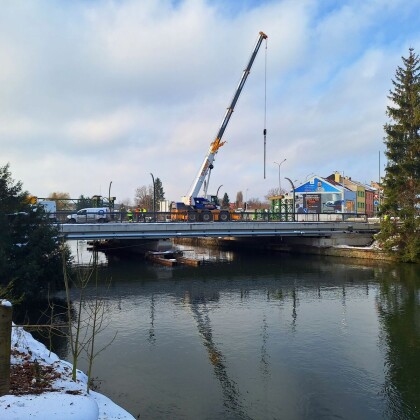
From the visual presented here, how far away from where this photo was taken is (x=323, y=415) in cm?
937

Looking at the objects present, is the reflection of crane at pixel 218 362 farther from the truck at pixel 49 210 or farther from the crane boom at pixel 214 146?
the crane boom at pixel 214 146

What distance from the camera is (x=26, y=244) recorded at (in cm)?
1953

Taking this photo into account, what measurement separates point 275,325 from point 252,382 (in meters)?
6.08

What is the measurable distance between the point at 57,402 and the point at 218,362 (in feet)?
23.3

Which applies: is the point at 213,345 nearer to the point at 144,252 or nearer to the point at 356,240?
the point at 144,252

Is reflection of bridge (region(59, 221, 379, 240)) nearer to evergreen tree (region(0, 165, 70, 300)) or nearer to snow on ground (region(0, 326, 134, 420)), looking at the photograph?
evergreen tree (region(0, 165, 70, 300))

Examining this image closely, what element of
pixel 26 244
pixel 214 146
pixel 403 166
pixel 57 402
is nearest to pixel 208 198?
pixel 214 146

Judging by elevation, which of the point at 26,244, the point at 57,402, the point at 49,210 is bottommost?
the point at 57,402

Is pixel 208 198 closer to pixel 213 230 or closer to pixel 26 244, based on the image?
pixel 213 230

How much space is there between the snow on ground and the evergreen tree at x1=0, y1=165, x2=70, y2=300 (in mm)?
8923

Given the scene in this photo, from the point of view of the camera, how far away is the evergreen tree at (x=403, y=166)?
36.8m

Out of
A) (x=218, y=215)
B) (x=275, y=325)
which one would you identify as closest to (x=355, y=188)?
(x=218, y=215)

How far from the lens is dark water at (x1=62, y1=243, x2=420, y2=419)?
9.98 metres

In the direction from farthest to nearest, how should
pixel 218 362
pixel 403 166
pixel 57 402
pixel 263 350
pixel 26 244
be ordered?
pixel 403 166 < pixel 26 244 < pixel 263 350 < pixel 218 362 < pixel 57 402
